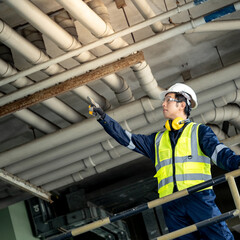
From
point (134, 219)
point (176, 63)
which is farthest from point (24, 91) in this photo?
point (134, 219)

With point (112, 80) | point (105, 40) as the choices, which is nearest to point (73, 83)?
point (112, 80)

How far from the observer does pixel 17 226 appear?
33.3 ft

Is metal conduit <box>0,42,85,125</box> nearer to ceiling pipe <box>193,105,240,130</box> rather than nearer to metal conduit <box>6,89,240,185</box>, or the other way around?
metal conduit <box>6,89,240,185</box>

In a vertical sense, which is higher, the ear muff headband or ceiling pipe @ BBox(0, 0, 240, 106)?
ceiling pipe @ BBox(0, 0, 240, 106)

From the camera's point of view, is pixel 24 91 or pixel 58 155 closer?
pixel 24 91

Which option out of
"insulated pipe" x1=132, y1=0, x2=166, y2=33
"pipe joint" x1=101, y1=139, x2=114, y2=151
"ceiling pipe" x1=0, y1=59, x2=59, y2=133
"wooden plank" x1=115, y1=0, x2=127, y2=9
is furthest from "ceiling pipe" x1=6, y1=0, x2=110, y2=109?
"pipe joint" x1=101, y1=139, x2=114, y2=151

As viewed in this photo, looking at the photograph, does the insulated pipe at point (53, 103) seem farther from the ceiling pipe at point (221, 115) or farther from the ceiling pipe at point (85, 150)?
the ceiling pipe at point (221, 115)

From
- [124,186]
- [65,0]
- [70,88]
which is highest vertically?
[65,0]

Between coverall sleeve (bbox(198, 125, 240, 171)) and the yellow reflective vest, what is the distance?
0.06 metres

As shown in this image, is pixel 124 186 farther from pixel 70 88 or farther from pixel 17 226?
pixel 70 88

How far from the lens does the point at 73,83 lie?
6730mm

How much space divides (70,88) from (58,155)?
175 centimetres

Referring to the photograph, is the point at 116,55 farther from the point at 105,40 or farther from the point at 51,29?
the point at 51,29

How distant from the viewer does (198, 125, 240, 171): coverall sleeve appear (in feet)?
11.7
